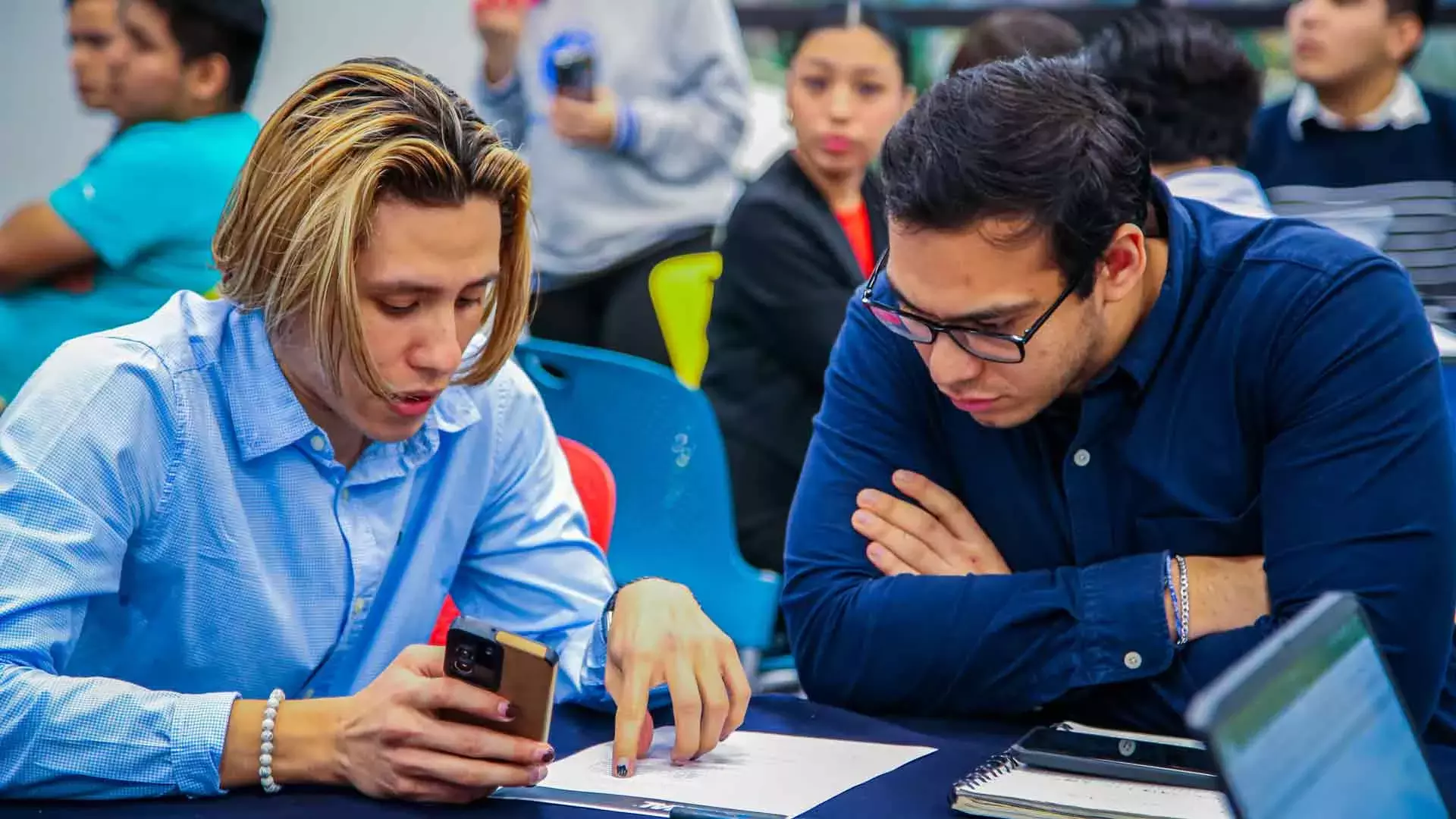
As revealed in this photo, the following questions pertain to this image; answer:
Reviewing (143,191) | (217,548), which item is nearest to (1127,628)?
(217,548)

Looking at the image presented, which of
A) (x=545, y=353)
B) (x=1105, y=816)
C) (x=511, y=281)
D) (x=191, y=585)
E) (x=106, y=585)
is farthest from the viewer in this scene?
(x=545, y=353)

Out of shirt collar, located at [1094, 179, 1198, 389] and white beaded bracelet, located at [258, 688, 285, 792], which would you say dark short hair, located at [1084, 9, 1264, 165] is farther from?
white beaded bracelet, located at [258, 688, 285, 792]

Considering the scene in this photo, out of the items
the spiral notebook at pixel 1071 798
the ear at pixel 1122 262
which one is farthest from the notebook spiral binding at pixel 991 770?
the ear at pixel 1122 262

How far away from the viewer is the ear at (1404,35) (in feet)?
13.3

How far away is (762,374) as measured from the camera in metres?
3.14

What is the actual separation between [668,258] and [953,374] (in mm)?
2261

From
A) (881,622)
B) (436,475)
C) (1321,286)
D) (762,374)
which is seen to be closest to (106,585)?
(436,475)

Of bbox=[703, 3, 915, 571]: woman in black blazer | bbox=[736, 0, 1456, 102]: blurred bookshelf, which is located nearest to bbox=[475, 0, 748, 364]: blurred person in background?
bbox=[703, 3, 915, 571]: woman in black blazer

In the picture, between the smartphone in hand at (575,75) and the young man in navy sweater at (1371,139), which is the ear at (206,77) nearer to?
the smartphone in hand at (575,75)

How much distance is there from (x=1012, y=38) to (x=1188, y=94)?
0.79 meters

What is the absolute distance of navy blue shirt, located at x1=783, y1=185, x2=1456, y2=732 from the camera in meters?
1.51

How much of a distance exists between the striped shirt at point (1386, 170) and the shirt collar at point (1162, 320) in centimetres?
251

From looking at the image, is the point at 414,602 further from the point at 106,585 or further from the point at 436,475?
the point at 106,585

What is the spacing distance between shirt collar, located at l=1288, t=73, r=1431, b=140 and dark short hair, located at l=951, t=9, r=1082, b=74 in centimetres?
123
